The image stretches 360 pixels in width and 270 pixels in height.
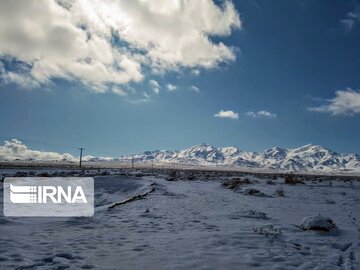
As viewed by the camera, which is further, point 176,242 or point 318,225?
point 318,225

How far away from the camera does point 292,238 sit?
9586 millimetres

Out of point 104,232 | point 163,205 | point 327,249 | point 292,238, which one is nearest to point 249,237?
point 292,238

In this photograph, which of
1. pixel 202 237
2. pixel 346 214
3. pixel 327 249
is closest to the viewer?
pixel 327 249

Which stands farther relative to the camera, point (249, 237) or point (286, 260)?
point (249, 237)

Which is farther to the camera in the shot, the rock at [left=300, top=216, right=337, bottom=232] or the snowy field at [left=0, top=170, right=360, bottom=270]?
the rock at [left=300, top=216, right=337, bottom=232]

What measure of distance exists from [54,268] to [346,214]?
1348 cm

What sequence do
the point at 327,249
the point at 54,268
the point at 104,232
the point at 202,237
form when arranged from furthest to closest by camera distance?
the point at 104,232
the point at 202,237
the point at 327,249
the point at 54,268

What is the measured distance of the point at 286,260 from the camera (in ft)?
24.3

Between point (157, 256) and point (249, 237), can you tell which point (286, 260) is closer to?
point (249, 237)

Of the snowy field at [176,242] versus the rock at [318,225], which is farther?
the rock at [318,225]

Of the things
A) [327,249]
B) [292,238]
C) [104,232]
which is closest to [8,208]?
[104,232]

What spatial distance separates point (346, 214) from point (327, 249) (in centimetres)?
807

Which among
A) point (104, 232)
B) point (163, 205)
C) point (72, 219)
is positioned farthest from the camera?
point (163, 205)

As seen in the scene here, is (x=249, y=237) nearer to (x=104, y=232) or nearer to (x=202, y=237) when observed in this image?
(x=202, y=237)
